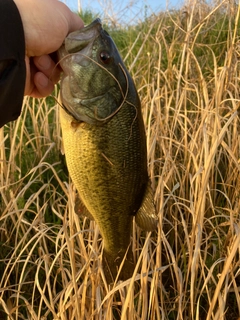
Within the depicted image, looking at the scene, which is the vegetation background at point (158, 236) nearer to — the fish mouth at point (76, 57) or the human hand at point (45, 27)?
the human hand at point (45, 27)

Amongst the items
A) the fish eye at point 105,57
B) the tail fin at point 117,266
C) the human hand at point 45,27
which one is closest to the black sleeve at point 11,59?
the human hand at point 45,27

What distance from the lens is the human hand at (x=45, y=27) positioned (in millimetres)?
1161

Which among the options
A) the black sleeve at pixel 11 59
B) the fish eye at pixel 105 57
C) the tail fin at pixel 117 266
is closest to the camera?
the black sleeve at pixel 11 59

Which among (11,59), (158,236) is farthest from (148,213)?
(11,59)

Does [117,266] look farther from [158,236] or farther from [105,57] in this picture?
[105,57]

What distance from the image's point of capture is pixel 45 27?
1184mm

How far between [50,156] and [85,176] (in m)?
1.23

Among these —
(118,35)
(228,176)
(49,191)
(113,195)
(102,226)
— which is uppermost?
(118,35)

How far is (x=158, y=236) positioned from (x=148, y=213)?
26cm

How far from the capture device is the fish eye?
45.5 inches

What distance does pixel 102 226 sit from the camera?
127 cm

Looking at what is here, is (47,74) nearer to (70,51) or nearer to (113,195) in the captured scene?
(70,51)

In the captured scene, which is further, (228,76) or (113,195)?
(228,76)

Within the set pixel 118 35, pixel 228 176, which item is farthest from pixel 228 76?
pixel 118 35
